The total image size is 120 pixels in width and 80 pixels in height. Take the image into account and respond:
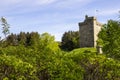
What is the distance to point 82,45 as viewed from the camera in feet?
301

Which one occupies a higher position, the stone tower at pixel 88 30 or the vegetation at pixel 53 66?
the stone tower at pixel 88 30

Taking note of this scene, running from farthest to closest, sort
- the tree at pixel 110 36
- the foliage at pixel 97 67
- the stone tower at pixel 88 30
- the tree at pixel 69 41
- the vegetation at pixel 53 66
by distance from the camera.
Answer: the tree at pixel 69 41, the stone tower at pixel 88 30, the tree at pixel 110 36, the foliage at pixel 97 67, the vegetation at pixel 53 66

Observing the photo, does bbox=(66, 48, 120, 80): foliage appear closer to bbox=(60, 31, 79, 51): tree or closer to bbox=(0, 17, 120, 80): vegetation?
bbox=(0, 17, 120, 80): vegetation

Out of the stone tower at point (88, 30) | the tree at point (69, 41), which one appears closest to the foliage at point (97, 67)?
the stone tower at point (88, 30)

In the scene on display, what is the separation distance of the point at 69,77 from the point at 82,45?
76.7m

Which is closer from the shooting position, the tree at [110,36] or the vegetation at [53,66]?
the vegetation at [53,66]

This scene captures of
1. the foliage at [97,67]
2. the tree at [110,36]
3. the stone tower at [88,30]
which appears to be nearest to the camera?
the foliage at [97,67]

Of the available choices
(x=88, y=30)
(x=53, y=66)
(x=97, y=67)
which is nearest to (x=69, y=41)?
(x=88, y=30)

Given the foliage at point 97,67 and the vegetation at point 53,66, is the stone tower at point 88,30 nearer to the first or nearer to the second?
the vegetation at point 53,66

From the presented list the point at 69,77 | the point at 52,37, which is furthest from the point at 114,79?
the point at 52,37

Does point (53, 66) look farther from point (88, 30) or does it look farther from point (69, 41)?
point (69, 41)

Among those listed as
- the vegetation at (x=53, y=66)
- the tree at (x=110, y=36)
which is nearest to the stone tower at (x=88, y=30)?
the tree at (x=110, y=36)

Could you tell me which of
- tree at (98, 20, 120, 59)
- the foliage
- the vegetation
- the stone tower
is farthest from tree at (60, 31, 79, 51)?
the foliage

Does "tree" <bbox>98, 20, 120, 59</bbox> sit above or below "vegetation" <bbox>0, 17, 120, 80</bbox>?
above
